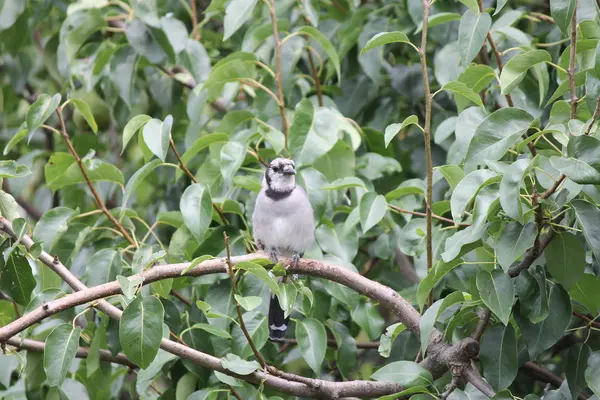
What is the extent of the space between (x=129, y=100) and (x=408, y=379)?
7.56ft

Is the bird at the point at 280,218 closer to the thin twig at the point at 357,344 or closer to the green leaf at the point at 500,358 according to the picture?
the thin twig at the point at 357,344

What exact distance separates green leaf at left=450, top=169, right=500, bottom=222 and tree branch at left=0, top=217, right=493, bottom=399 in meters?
0.52

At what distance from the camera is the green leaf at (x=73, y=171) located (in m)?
3.57

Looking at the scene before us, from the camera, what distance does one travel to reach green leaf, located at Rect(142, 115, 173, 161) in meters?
3.21

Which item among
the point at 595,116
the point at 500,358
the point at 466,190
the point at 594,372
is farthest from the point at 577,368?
the point at 595,116

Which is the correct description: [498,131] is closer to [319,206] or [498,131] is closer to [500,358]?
[500,358]

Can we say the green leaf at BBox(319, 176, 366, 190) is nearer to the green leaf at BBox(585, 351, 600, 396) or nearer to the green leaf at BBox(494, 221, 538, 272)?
the green leaf at BBox(494, 221, 538, 272)

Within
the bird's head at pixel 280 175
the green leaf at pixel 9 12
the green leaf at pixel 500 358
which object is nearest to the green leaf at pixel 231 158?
the bird's head at pixel 280 175

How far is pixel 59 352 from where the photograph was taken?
2768mm

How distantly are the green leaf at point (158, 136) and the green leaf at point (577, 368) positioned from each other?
5.25 ft

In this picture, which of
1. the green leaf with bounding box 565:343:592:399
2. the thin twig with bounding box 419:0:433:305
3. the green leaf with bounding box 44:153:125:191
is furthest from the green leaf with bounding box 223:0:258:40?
the green leaf with bounding box 565:343:592:399

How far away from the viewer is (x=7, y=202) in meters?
3.05

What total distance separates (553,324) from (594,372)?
189 millimetres

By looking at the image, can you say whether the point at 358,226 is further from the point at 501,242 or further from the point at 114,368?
the point at 501,242
